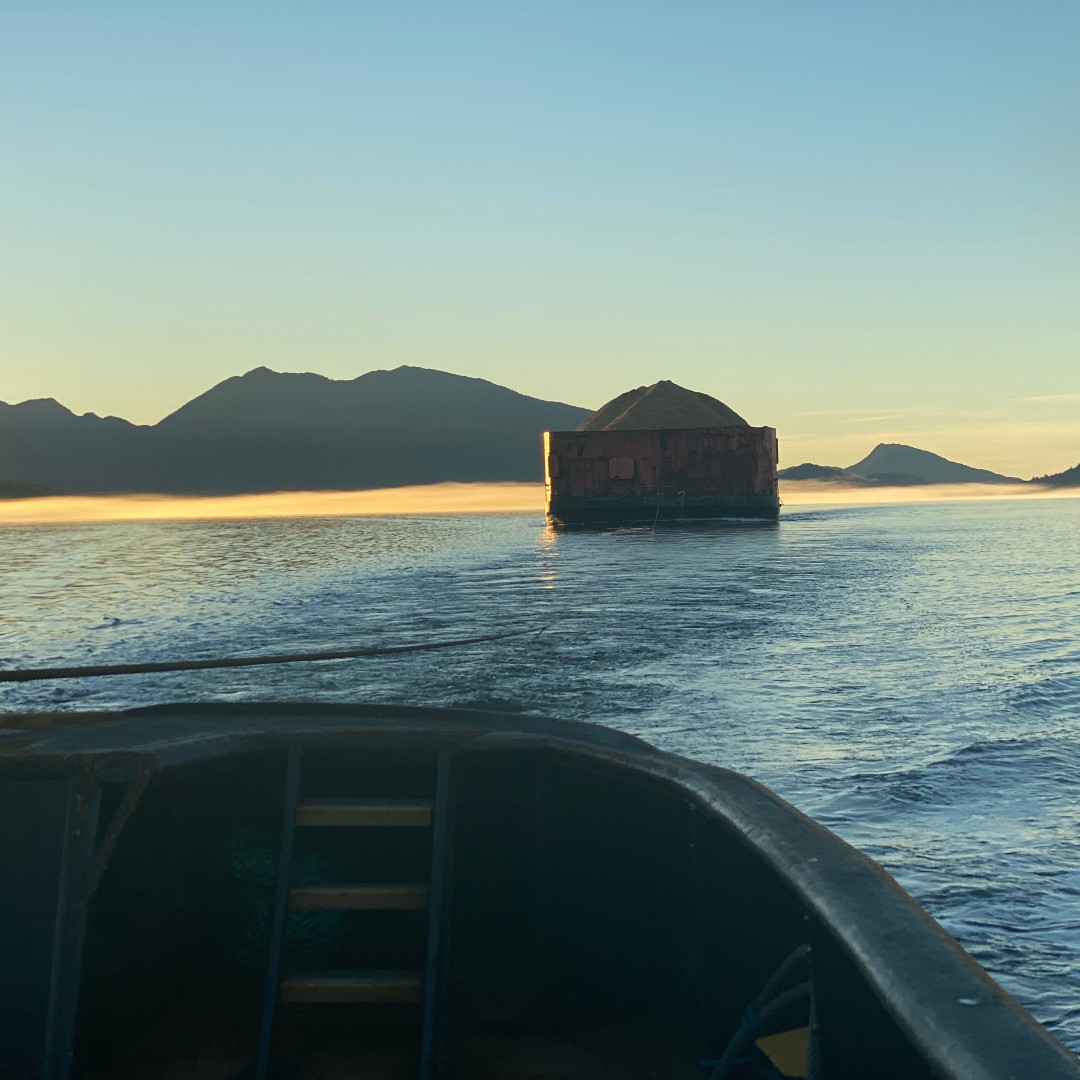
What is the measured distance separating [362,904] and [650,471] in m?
57.7

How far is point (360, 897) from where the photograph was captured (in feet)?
12.3

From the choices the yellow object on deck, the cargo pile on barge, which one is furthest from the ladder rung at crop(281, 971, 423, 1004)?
the cargo pile on barge

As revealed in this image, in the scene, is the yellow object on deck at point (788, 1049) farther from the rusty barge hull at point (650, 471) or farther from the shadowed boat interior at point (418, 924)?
the rusty barge hull at point (650, 471)

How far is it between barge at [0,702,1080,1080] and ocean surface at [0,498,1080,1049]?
1.79m

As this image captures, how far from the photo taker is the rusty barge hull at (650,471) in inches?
2375

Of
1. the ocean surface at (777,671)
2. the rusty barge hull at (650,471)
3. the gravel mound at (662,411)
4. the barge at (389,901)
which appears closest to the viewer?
the barge at (389,901)

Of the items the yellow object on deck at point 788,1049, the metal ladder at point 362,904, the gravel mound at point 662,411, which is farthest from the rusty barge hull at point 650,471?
the yellow object on deck at point 788,1049

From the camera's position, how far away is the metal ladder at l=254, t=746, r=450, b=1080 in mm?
3666

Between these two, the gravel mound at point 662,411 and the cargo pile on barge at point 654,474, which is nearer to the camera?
the cargo pile on barge at point 654,474

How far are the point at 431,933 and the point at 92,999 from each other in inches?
41.5

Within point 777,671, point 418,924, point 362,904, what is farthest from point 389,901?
point 777,671

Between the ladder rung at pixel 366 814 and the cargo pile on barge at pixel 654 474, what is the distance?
5611cm

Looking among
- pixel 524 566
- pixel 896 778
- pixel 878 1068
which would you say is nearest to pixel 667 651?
pixel 896 778

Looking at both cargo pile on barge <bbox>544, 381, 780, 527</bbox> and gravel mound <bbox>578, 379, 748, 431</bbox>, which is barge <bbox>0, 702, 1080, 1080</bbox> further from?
gravel mound <bbox>578, 379, 748, 431</bbox>
